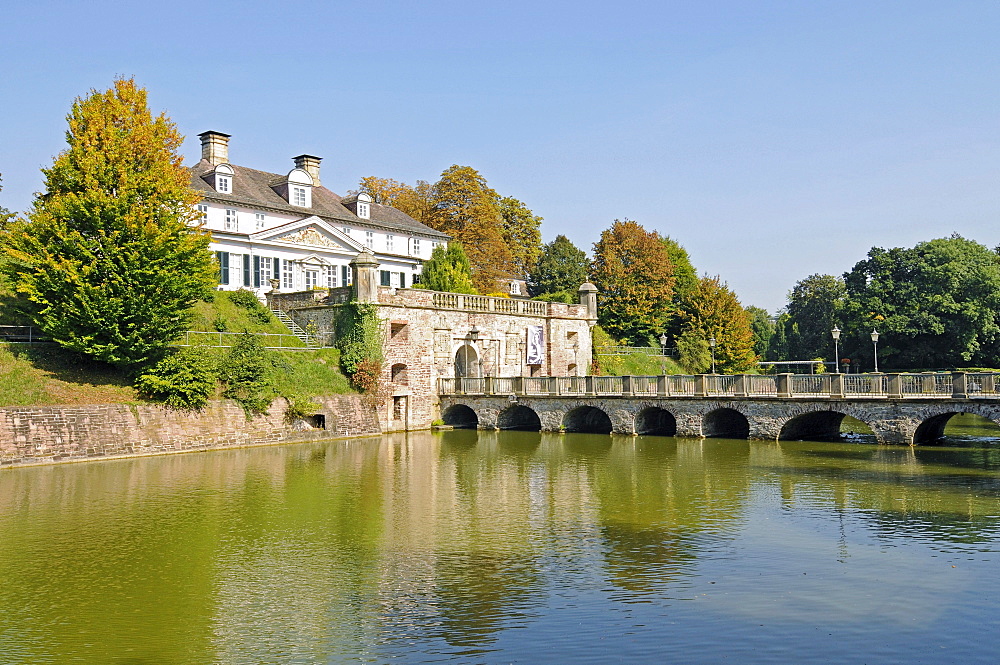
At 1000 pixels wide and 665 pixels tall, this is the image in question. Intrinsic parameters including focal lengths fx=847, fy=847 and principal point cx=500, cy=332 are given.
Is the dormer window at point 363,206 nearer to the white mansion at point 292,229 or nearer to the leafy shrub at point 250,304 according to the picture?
the white mansion at point 292,229

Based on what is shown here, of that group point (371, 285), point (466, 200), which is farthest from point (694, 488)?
point (466, 200)

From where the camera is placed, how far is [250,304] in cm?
4606

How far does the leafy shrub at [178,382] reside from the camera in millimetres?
34312

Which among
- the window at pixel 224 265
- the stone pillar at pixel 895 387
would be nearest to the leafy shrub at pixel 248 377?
the window at pixel 224 265

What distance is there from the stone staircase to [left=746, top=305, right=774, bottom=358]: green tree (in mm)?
48709

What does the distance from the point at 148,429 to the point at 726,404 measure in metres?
23.7

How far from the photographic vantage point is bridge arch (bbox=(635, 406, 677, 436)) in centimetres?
3969

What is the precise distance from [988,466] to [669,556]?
16381 mm

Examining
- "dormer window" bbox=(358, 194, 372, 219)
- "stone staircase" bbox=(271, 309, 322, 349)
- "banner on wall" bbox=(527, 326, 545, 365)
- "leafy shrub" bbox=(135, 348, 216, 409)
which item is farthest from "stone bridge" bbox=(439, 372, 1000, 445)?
"dormer window" bbox=(358, 194, 372, 219)

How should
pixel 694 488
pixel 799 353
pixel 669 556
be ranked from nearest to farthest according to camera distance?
1. pixel 669 556
2. pixel 694 488
3. pixel 799 353

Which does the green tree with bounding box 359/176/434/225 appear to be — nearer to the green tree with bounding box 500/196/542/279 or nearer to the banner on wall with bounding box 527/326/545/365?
the green tree with bounding box 500/196/542/279

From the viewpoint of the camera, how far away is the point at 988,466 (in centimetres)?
2730

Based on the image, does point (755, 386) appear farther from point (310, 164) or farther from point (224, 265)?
point (310, 164)

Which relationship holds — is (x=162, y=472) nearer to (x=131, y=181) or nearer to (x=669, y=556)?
(x=131, y=181)
